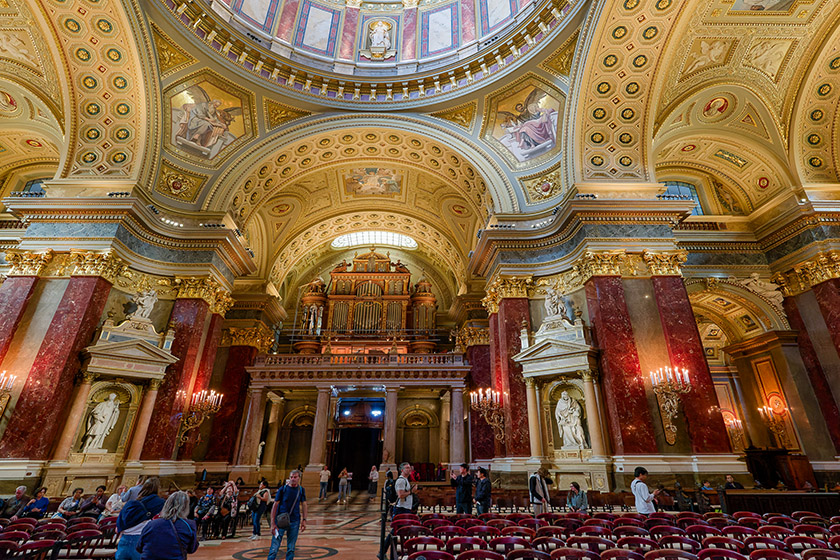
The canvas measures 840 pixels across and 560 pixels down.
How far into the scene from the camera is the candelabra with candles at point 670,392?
10062 millimetres

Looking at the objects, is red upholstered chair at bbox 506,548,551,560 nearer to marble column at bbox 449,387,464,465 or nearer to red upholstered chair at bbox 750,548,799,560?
red upholstered chair at bbox 750,548,799,560

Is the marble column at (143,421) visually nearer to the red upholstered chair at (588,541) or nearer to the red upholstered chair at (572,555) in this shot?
the red upholstered chair at (588,541)

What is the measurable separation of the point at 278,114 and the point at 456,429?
45.8 ft

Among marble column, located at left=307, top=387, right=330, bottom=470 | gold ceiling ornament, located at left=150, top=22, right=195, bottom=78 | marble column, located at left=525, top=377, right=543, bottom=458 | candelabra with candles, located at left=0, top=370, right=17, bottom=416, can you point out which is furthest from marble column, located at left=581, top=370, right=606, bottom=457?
gold ceiling ornament, located at left=150, top=22, right=195, bottom=78

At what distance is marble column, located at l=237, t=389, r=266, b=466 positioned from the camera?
16.1m

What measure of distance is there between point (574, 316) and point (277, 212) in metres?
14.8

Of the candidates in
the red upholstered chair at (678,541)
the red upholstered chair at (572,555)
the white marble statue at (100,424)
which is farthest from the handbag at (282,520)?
the white marble statue at (100,424)

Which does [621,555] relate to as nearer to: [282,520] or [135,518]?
[282,520]

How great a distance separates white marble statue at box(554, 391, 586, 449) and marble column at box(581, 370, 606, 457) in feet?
1.05

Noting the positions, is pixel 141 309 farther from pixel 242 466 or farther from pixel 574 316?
pixel 574 316

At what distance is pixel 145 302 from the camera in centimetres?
1262

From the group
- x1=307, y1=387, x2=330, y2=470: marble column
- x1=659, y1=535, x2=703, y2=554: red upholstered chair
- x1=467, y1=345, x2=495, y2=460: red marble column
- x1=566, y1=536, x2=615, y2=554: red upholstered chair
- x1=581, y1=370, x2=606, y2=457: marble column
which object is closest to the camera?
x1=566, y1=536, x2=615, y2=554: red upholstered chair

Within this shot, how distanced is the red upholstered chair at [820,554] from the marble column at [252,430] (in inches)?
643

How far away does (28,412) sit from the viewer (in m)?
10.1
